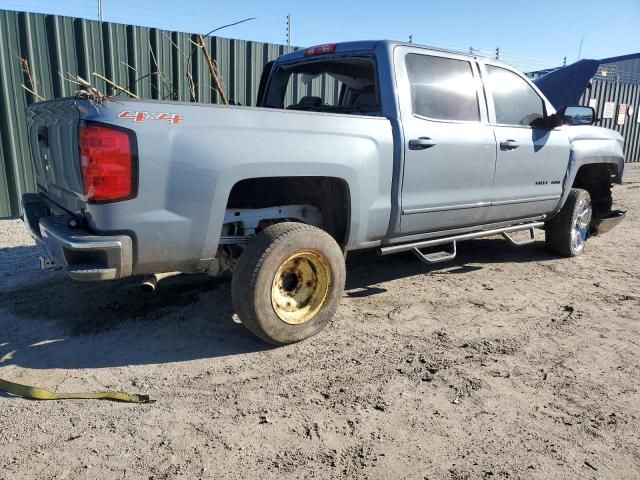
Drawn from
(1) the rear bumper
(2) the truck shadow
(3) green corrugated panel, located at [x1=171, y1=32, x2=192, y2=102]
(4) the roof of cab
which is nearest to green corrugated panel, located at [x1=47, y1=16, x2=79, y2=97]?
(3) green corrugated panel, located at [x1=171, y1=32, x2=192, y2=102]

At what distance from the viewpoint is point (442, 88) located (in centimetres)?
431

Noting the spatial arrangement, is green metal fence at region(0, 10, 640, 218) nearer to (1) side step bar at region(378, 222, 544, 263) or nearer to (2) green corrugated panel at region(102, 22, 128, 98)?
(2) green corrugated panel at region(102, 22, 128, 98)

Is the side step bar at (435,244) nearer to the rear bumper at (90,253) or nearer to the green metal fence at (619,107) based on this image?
the rear bumper at (90,253)

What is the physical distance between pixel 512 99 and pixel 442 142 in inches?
53.5

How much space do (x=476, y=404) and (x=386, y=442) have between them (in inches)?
25.7

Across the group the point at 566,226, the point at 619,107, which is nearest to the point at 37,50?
the point at 566,226

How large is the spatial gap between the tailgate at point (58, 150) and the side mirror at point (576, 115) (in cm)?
438

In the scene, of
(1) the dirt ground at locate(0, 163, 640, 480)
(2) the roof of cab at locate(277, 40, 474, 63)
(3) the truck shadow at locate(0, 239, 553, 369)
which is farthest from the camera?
(2) the roof of cab at locate(277, 40, 474, 63)

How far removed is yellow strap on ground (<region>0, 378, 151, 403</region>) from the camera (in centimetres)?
282

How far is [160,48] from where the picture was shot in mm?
8047

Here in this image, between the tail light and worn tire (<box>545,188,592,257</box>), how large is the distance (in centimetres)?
485

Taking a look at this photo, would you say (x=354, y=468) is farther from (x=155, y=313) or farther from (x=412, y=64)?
(x=412, y=64)

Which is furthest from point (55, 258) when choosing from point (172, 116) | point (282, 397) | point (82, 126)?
point (282, 397)

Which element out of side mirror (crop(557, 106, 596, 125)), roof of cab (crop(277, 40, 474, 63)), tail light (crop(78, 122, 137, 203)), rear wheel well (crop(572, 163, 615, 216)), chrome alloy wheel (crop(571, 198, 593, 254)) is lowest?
chrome alloy wheel (crop(571, 198, 593, 254))
